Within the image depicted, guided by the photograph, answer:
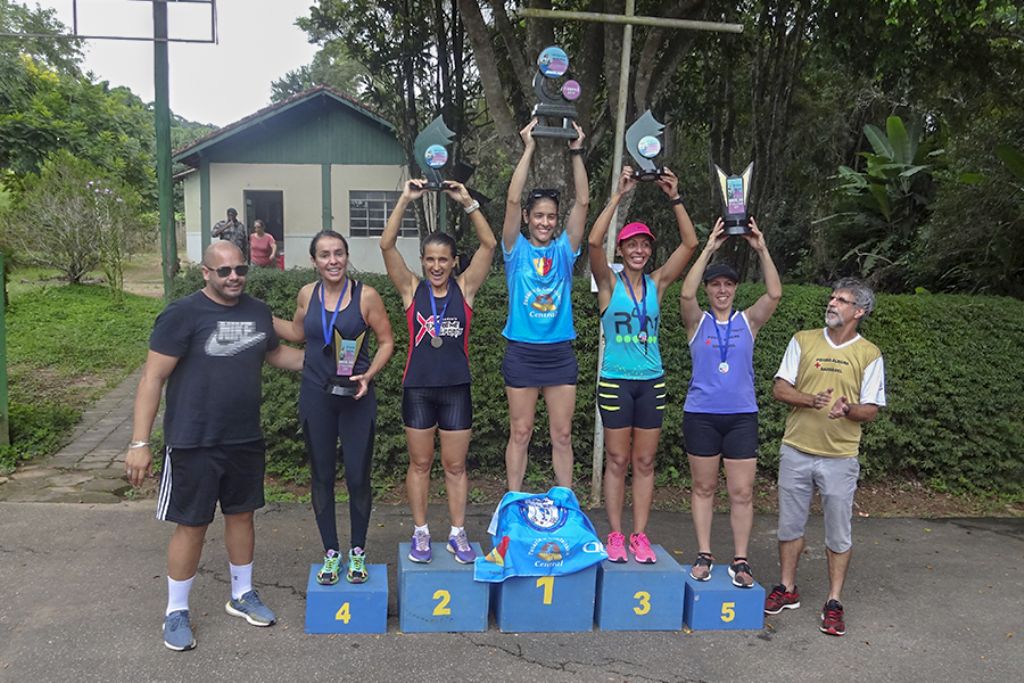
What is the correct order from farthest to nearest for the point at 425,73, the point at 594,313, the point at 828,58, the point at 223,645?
the point at 425,73
the point at 828,58
the point at 594,313
the point at 223,645

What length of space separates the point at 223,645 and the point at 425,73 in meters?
9.67

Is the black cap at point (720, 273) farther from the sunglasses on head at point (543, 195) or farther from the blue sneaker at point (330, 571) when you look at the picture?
the blue sneaker at point (330, 571)

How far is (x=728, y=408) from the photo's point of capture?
390 cm

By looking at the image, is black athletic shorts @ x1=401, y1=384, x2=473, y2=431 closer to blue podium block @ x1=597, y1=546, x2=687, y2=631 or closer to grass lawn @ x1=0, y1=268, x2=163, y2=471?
blue podium block @ x1=597, y1=546, x2=687, y2=631

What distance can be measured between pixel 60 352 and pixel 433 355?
9.47 m

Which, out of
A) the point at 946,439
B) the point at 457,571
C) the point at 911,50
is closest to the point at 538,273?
the point at 457,571

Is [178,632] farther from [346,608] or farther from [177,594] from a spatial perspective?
[346,608]

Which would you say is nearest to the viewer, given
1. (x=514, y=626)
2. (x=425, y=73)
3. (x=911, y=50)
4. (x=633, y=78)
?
(x=514, y=626)

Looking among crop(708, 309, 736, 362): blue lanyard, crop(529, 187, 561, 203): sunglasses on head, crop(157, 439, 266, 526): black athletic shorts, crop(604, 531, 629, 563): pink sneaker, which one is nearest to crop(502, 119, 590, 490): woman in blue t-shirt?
crop(529, 187, 561, 203): sunglasses on head

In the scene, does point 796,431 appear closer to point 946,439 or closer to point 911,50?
point 946,439

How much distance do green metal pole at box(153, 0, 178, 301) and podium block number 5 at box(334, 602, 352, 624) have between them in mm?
3190

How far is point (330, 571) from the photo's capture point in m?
3.71

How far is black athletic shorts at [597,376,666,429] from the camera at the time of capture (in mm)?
3973

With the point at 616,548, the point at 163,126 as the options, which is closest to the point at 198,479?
the point at 616,548
